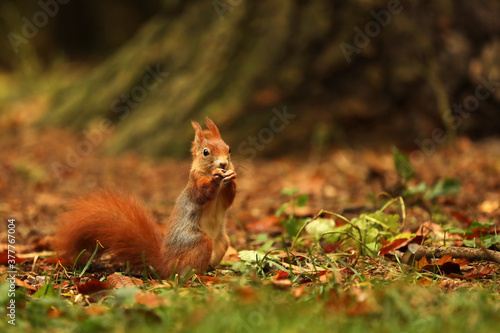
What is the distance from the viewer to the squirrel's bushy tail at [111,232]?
101 inches

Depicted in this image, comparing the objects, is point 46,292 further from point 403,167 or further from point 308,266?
point 403,167

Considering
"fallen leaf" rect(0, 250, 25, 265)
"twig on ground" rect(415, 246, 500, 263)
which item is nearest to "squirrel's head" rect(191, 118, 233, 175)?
"twig on ground" rect(415, 246, 500, 263)

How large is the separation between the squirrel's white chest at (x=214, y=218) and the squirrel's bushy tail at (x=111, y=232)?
0.79 ft

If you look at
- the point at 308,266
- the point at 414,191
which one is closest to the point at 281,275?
the point at 308,266

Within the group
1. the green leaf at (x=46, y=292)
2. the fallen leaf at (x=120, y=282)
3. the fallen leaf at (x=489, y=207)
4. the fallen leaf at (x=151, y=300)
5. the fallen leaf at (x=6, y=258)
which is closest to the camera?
the fallen leaf at (x=151, y=300)

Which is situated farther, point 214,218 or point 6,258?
point 6,258

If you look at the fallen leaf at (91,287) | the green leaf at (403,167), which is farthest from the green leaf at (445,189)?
the fallen leaf at (91,287)

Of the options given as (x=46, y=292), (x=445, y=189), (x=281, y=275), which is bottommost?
(x=445, y=189)

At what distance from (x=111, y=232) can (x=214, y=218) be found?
1.57 feet

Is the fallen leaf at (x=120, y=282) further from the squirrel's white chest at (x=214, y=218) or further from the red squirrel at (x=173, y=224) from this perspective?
the squirrel's white chest at (x=214, y=218)

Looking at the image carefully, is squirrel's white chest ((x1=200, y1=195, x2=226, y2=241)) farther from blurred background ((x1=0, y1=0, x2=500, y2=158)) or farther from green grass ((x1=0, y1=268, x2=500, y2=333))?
blurred background ((x1=0, y1=0, x2=500, y2=158))

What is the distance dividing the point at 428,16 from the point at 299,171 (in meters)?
2.28

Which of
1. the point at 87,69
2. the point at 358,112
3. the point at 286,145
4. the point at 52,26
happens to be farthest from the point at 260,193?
the point at 52,26

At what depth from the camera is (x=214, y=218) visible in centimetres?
257
